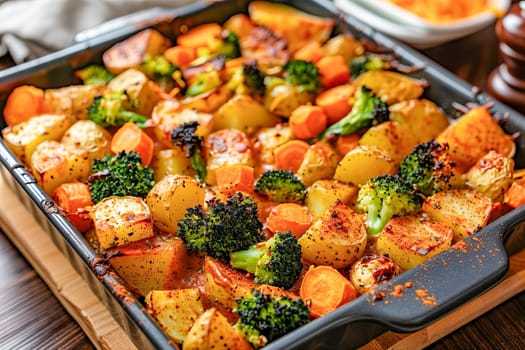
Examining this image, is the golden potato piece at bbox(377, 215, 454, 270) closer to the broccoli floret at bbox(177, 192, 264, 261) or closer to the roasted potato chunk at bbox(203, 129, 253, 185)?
the broccoli floret at bbox(177, 192, 264, 261)

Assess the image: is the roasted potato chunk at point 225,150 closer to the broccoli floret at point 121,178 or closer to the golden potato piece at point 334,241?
the broccoli floret at point 121,178

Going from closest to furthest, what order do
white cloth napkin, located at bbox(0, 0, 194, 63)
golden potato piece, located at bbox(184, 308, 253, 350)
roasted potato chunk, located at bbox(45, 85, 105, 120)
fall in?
golden potato piece, located at bbox(184, 308, 253, 350) → roasted potato chunk, located at bbox(45, 85, 105, 120) → white cloth napkin, located at bbox(0, 0, 194, 63)

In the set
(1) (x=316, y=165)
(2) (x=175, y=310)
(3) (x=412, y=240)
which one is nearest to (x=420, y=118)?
(1) (x=316, y=165)

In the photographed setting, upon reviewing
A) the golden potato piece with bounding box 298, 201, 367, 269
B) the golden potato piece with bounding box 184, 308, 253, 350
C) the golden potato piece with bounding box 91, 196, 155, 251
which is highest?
the golden potato piece with bounding box 91, 196, 155, 251

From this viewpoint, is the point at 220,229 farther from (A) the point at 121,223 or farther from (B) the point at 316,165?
(B) the point at 316,165

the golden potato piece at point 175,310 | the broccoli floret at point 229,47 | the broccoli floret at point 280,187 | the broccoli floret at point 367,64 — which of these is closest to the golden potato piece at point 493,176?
the broccoli floret at point 280,187

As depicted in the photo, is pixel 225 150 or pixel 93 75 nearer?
pixel 225 150

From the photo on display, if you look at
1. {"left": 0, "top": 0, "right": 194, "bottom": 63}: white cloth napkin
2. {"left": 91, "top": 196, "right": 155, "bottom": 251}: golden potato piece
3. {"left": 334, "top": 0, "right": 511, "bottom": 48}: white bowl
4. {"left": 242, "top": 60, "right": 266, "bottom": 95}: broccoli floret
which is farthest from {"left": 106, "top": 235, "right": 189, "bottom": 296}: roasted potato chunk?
{"left": 334, "top": 0, "right": 511, "bottom": 48}: white bowl
